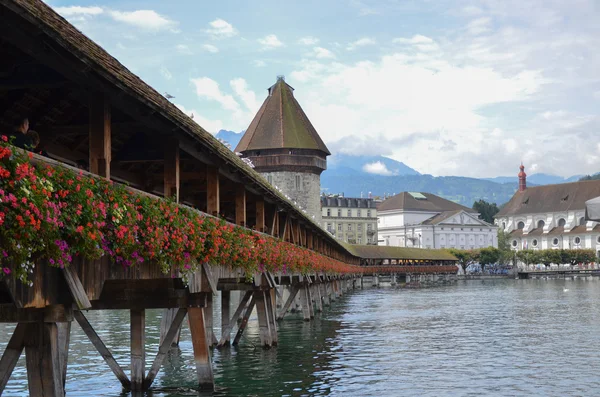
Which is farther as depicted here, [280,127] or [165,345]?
[280,127]

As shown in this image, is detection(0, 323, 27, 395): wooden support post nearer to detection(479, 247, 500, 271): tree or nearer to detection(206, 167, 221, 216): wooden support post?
detection(206, 167, 221, 216): wooden support post

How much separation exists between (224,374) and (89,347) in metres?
8.54

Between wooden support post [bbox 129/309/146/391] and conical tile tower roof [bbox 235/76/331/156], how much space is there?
66.4m

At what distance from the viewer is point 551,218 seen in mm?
175750

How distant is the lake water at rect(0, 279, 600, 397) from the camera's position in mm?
18312

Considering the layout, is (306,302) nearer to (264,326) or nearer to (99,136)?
(264,326)

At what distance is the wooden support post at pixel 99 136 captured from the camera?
10909 millimetres

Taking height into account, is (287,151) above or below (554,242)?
above

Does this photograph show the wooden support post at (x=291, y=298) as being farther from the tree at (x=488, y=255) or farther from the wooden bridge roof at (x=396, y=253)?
the tree at (x=488, y=255)

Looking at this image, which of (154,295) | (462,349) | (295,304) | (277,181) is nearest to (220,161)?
(154,295)

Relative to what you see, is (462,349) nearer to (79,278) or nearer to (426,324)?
(426,324)

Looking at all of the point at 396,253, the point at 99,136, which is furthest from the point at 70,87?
the point at 396,253

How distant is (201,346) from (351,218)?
145206 mm

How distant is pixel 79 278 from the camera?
9641 mm
